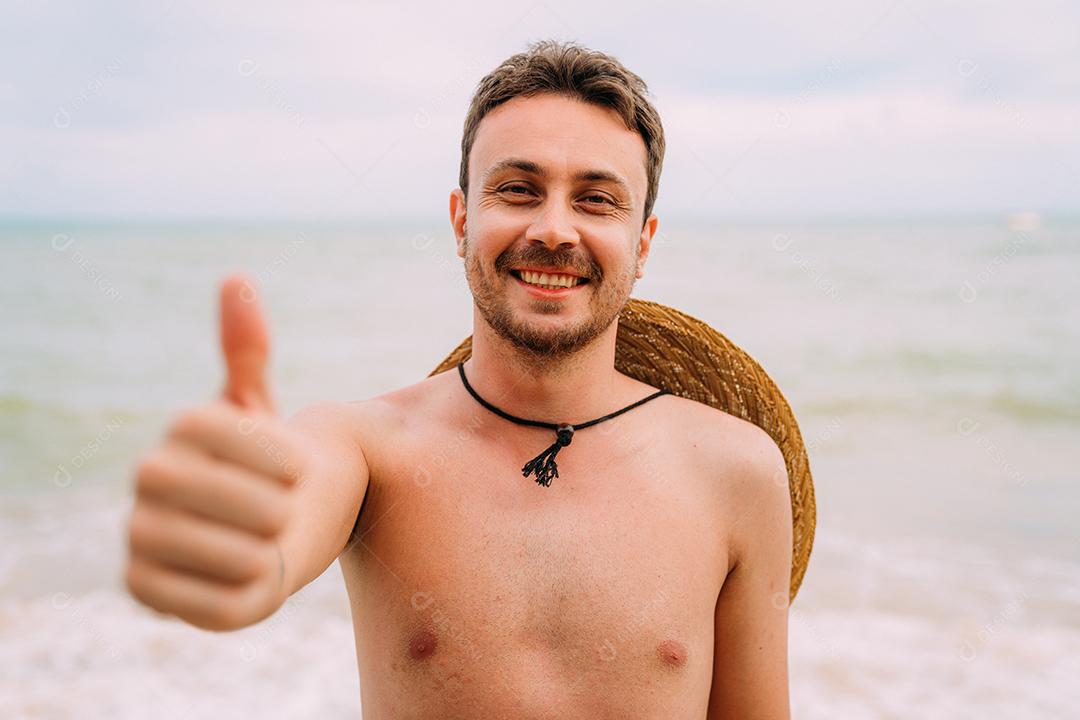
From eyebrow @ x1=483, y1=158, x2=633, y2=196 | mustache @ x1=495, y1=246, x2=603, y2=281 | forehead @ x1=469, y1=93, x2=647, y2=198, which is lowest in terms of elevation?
mustache @ x1=495, y1=246, x2=603, y2=281

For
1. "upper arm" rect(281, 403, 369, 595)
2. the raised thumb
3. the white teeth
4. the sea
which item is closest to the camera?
the raised thumb

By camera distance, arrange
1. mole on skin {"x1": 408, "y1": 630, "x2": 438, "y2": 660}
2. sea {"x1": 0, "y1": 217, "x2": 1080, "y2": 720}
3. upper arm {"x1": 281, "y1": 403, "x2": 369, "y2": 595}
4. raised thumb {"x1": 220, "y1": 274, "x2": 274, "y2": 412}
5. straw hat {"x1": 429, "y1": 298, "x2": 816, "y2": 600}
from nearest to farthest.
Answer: raised thumb {"x1": 220, "y1": 274, "x2": 274, "y2": 412}
upper arm {"x1": 281, "y1": 403, "x2": 369, "y2": 595}
mole on skin {"x1": 408, "y1": 630, "x2": 438, "y2": 660}
straw hat {"x1": 429, "y1": 298, "x2": 816, "y2": 600}
sea {"x1": 0, "y1": 217, "x2": 1080, "y2": 720}

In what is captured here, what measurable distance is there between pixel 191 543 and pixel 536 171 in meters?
1.26

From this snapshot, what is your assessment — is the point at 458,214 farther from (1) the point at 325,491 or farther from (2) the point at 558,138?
(1) the point at 325,491

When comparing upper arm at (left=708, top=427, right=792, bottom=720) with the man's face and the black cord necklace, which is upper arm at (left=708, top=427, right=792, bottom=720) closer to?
the black cord necklace

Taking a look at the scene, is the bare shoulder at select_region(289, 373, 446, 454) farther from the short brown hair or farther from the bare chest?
the short brown hair

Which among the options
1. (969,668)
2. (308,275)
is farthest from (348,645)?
(308,275)

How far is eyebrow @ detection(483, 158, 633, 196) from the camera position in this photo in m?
2.01

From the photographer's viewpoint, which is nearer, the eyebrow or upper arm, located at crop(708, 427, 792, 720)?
the eyebrow

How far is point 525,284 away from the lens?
6.52ft

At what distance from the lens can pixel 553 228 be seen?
1.95m

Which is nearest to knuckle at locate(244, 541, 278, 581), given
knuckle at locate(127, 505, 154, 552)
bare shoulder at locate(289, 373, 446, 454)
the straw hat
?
knuckle at locate(127, 505, 154, 552)

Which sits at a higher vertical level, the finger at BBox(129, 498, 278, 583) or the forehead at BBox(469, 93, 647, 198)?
the forehead at BBox(469, 93, 647, 198)

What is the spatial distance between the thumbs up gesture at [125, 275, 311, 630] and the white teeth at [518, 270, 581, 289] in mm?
1039
